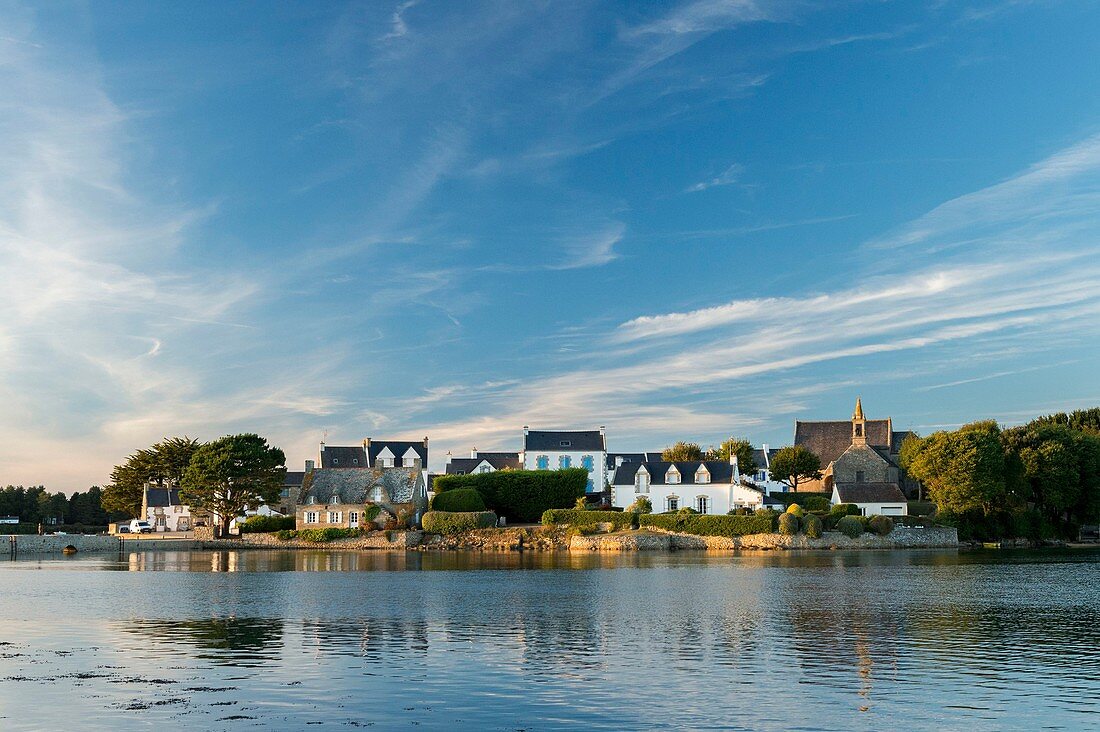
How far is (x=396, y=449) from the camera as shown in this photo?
12138 cm

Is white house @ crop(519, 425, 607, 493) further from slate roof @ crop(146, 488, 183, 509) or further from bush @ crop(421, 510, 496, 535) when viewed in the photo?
slate roof @ crop(146, 488, 183, 509)

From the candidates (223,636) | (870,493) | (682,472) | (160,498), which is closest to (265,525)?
(160,498)

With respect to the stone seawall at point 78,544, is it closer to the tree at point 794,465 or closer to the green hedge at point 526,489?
the green hedge at point 526,489

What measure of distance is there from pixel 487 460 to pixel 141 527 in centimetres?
4051

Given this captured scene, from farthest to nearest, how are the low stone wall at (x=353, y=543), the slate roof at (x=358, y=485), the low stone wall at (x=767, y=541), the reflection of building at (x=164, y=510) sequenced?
1. the reflection of building at (x=164, y=510)
2. the slate roof at (x=358, y=485)
3. the low stone wall at (x=353, y=543)
4. the low stone wall at (x=767, y=541)

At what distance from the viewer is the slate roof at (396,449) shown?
395 feet

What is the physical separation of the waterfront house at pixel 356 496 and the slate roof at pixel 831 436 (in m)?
50.1

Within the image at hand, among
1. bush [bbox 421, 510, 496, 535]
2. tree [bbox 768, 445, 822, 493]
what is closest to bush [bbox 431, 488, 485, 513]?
bush [bbox 421, 510, 496, 535]

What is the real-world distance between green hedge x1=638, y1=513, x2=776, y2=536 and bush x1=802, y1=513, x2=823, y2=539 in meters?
2.63

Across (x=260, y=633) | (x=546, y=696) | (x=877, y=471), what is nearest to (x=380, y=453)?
(x=877, y=471)

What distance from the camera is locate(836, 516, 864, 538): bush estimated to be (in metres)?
81.9

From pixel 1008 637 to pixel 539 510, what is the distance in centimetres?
7111

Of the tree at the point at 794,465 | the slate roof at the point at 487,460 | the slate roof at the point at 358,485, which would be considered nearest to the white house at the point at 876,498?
the tree at the point at 794,465

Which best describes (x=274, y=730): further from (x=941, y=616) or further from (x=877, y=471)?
(x=877, y=471)
